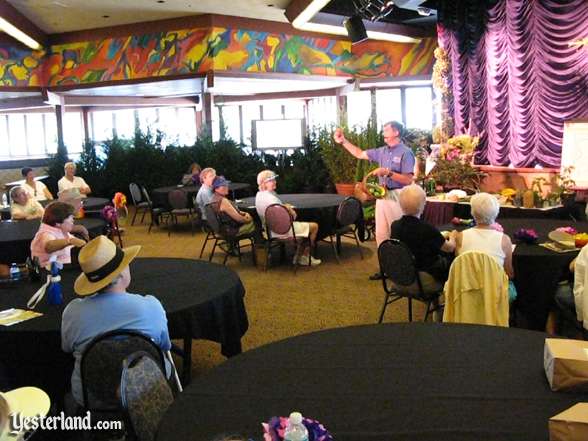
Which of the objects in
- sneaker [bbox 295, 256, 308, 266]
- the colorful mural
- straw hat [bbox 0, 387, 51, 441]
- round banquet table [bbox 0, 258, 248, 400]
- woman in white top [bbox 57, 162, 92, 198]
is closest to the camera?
straw hat [bbox 0, 387, 51, 441]

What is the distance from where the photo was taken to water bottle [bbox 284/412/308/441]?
141cm

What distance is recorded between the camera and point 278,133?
13.9 metres

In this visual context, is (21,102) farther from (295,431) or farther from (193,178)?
(295,431)

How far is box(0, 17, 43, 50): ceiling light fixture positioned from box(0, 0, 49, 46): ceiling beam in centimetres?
8

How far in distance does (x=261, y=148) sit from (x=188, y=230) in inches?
160

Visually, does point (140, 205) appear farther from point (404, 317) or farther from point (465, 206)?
point (404, 317)

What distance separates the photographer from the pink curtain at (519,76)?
777 centimetres

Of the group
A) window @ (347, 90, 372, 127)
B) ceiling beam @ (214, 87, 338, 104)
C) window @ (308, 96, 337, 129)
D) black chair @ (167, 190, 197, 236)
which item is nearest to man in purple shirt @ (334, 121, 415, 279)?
black chair @ (167, 190, 197, 236)

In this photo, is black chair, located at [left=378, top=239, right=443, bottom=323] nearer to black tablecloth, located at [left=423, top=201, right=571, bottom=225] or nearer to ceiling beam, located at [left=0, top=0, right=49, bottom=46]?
black tablecloth, located at [left=423, top=201, right=571, bottom=225]

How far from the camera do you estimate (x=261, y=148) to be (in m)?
14.0

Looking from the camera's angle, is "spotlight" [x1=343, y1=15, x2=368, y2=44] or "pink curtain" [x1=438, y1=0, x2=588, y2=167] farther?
"spotlight" [x1=343, y1=15, x2=368, y2=44]

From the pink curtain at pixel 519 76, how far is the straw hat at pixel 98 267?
267 inches

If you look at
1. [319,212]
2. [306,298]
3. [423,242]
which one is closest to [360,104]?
[319,212]

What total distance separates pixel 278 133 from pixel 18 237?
877 cm
